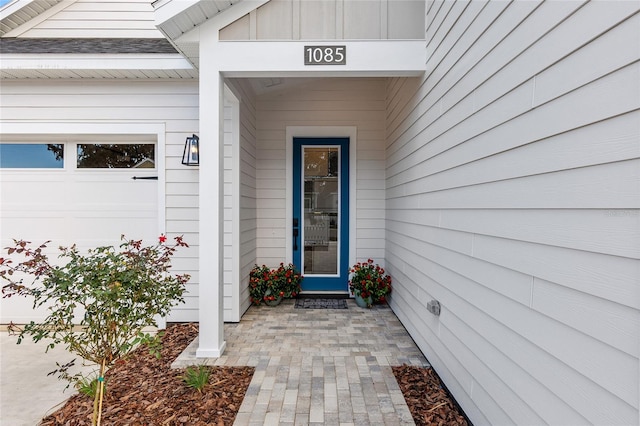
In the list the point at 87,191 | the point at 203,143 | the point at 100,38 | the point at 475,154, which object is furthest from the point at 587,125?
the point at 100,38

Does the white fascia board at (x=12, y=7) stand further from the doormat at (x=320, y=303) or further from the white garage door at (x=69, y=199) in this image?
the doormat at (x=320, y=303)

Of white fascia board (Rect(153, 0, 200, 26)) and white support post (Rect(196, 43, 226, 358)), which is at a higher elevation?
white fascia board (Rect(153, 0, 200, 26))

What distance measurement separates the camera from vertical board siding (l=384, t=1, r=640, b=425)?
1.02 meters

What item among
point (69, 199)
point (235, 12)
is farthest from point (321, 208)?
point (69, 199)

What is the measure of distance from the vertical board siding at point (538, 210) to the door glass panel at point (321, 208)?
2.27 m

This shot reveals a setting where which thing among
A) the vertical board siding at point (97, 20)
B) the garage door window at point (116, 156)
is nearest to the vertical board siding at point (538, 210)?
the garage door window at point (116, 156)

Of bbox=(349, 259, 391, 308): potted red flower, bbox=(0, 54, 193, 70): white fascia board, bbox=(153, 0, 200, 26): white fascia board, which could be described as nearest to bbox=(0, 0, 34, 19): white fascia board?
bbox=(0, 54, 193, 70): white fascia board

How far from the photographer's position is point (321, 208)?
4.78 m

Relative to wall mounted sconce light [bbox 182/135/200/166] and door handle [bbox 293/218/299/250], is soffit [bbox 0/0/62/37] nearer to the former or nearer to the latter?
wall mounted sconce light [bbox 182/135/200/166]

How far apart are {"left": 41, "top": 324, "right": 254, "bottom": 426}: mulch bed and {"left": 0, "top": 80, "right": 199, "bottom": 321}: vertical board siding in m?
1.34

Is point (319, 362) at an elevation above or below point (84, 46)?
below

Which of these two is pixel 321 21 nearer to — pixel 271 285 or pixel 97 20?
pixel 97 20

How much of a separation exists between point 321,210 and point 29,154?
3558 millimetres

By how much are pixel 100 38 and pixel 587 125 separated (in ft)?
15.6
